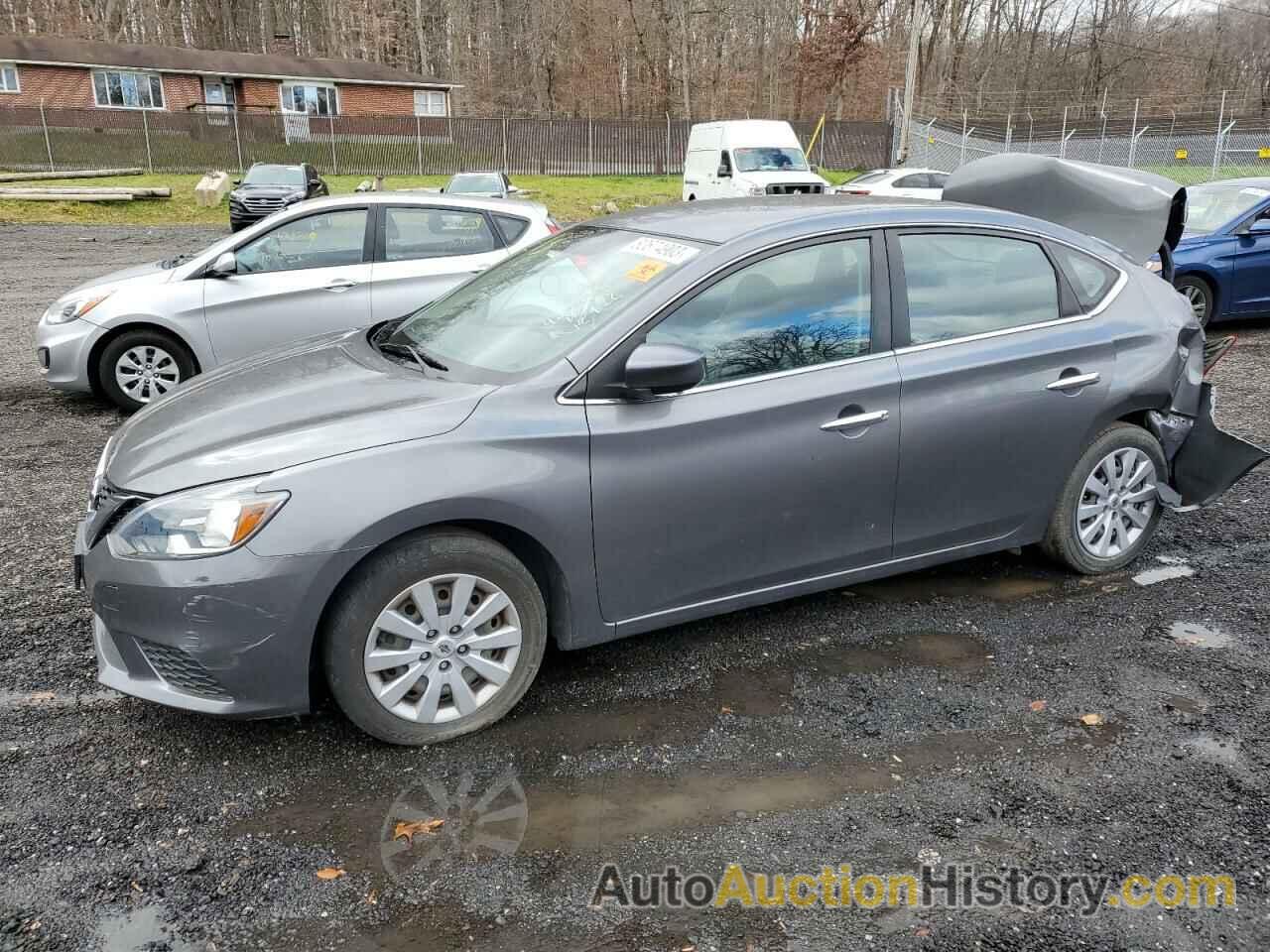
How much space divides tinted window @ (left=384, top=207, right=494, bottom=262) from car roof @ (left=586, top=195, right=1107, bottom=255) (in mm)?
3388

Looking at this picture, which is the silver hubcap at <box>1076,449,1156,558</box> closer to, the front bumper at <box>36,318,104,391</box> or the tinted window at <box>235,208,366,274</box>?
the tinted window at <box>235,208,366,274</box>

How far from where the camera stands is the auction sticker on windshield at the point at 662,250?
362cm

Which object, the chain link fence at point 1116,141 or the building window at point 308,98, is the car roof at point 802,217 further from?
the building window at point 308,98

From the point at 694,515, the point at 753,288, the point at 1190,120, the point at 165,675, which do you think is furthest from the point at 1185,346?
the point at 1190,120

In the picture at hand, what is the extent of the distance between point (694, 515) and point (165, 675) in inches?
71.0

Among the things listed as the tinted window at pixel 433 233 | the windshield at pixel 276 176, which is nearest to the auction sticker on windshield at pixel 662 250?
the tinted window at pixel 433 233

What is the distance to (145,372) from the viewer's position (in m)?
7.21

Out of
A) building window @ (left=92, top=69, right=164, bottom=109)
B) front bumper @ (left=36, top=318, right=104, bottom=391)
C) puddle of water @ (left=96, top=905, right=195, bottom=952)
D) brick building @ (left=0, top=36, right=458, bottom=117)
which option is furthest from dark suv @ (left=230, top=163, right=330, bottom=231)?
building window @ (left=92, top=69, right=164, bottom=109)

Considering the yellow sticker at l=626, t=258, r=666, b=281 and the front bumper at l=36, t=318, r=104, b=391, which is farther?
the front bumper at l=36, t=318, r=104, b=391

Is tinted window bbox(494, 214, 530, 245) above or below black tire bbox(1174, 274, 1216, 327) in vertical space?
above

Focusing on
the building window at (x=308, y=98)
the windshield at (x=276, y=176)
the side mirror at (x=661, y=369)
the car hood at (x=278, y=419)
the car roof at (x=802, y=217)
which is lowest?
the car hood at (x=278, y=419)

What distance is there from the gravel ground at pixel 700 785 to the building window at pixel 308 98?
150 feet

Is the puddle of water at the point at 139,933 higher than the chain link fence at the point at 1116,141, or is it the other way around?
the chain link fence at the point at 1116,141

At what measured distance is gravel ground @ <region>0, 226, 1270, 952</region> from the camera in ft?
8.36
